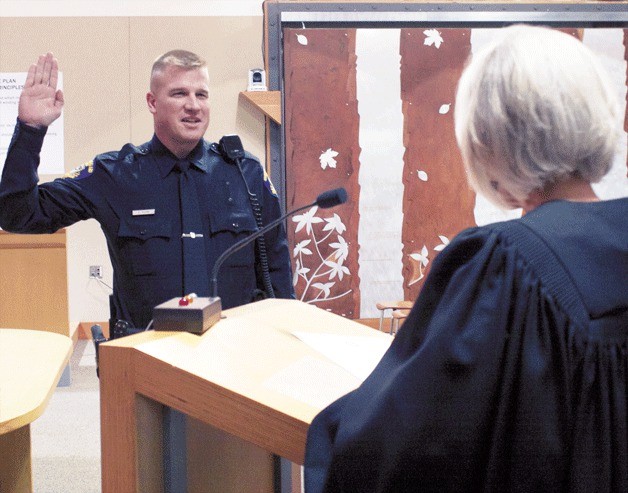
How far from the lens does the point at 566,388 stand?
738 millimetres

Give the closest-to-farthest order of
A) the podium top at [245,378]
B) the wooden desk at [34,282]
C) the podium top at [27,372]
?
the podium top at [245,378] → the podium top at [27,372] → the wooden desk at [34,282]

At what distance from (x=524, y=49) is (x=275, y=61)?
3956 millimetres

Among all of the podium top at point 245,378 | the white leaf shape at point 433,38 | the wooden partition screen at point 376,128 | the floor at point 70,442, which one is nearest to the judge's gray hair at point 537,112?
the podium top at point 245,378

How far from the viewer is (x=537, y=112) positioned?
0.77 m

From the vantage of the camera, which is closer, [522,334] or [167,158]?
[522,334]

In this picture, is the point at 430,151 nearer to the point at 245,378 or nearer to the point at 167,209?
Answer: the point at 167,209

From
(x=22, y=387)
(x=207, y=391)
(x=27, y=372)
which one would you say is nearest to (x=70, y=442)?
(x=27, y=372)

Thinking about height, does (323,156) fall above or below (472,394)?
above

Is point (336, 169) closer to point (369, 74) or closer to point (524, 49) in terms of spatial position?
point (369, 74)

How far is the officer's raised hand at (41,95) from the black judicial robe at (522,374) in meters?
1.53

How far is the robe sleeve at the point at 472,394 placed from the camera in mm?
738

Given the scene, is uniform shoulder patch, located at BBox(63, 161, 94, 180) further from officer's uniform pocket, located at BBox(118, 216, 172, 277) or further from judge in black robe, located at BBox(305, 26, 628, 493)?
judge in black robe, located at BBox(305, 26, 628, 493)

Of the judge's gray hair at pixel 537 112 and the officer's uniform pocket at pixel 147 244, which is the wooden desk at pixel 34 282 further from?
the judge's gray hair at pixel 537 112

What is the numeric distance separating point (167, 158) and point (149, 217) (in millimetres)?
218
